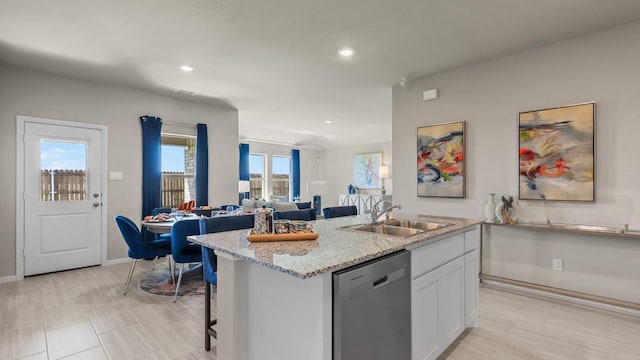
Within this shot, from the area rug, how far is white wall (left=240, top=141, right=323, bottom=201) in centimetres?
547

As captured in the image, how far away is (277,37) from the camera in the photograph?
304 centimetres

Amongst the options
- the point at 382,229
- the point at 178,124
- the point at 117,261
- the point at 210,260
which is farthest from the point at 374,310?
the point at 178,124

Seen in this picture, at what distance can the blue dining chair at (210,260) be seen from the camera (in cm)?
222

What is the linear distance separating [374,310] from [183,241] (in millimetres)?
2290

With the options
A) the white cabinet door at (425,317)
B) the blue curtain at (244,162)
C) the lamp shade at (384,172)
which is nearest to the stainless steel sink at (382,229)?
the white cabinet door at (425,317)

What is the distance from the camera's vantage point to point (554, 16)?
2.67 metres

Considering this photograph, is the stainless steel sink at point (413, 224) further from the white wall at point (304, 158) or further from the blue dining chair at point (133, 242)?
the white wall at point (304, 158)

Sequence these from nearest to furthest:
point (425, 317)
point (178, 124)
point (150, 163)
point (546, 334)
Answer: point (425, 317) < point (546, 334) < point (150, 163) < point (178, 124)

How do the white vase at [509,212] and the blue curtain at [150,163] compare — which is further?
the blue curtain at [150,163]

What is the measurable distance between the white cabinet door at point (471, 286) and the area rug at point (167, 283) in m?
2.63

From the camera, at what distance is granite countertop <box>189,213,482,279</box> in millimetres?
1287

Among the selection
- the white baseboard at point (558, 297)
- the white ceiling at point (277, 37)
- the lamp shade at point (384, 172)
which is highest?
the white ceiling at point (277, 37)

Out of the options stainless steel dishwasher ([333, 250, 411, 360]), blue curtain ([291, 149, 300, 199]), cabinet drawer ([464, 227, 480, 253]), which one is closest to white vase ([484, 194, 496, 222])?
cabinet drawer ([464, 227, 480, 253])

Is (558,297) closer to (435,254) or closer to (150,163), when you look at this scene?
(435,254)
